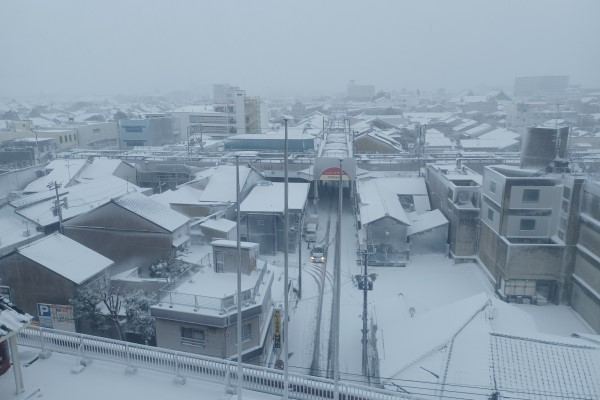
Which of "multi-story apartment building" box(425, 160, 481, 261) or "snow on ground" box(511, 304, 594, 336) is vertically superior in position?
"multi-story apartment building" box(425, 160, 481, 261)

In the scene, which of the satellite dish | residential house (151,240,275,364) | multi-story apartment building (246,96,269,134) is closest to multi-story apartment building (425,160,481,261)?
the satellite dish

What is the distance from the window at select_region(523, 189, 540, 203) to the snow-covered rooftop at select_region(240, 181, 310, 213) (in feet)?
18.0

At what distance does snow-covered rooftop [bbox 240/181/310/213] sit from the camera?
40.6 ft

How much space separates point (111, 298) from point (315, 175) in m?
10.3

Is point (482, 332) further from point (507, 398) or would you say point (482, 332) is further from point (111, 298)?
point (111, 298)

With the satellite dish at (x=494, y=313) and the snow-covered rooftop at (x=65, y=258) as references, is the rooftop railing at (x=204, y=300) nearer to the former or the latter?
the snow-covered rooftop at (x=65, y=258)

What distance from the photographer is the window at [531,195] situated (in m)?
10.1

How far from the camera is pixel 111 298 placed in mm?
7426

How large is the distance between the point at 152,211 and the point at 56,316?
282 centimetres

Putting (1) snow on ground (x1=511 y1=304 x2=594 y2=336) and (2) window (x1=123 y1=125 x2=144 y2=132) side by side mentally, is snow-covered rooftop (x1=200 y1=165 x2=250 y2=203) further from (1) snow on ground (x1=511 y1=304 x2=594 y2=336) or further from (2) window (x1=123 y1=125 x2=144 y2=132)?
(2) window (x1=123 y1=125 x2=144 y2=132)

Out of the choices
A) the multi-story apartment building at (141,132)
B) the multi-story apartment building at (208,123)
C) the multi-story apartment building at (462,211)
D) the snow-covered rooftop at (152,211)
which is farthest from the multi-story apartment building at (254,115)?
the snow-covered rooftop at (152,211)

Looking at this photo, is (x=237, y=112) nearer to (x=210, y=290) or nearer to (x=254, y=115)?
(x=254, y=115)

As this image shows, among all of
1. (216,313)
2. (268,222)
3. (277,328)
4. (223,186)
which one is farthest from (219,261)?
(223,186)

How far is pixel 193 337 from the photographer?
6426mm
